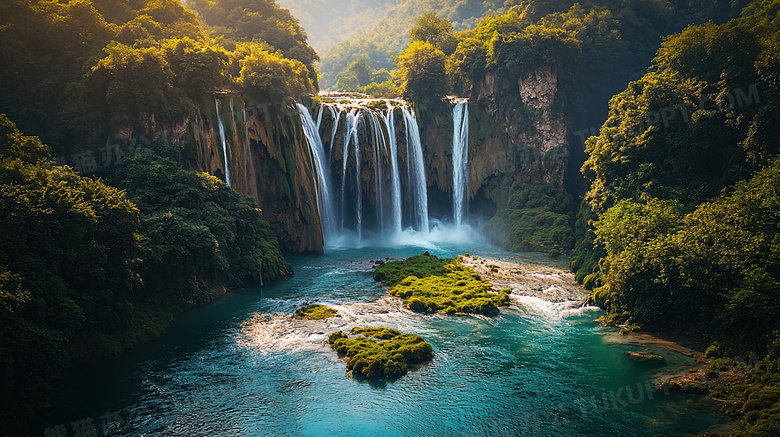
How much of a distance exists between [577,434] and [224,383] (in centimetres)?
1181

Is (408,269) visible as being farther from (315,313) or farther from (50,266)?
(50,266)

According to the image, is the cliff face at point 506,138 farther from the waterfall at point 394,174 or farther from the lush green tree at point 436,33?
the lush green tree at point 436,33

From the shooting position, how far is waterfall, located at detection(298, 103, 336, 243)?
41.4 m

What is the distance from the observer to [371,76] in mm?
94688

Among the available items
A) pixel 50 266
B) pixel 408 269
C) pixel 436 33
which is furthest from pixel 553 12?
pixel 50 266

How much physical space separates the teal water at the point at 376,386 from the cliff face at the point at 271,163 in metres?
12.3

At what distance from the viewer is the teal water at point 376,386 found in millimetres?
15977

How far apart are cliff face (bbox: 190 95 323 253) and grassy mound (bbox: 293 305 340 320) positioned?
12.5 meters

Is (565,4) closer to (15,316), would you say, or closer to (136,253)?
(136,253)

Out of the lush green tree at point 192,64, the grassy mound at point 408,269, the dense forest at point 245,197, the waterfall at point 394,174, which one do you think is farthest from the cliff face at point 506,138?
the lush green tree at point 192,64

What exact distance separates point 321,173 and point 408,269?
13129mm

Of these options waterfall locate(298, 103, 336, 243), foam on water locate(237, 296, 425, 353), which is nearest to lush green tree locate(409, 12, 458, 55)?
waterfall locate(298, 103, 336, 243)

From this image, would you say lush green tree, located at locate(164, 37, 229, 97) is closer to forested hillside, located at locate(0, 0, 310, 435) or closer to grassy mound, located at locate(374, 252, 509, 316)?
forested hillside, located at locate(0, 0, 310, 435)

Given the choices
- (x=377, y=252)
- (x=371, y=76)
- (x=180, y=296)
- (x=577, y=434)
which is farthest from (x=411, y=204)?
(x=371, y=76)
